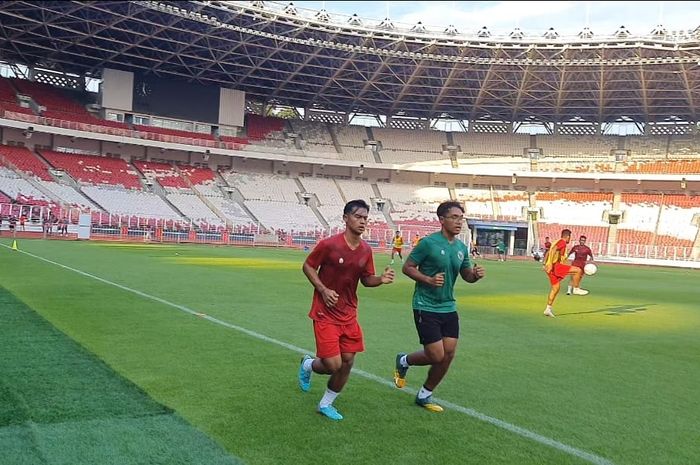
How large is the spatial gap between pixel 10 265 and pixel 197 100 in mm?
40230

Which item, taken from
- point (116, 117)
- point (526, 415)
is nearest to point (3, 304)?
point (526, 415)

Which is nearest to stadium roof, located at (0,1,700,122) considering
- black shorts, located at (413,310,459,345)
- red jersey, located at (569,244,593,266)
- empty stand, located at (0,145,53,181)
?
empty stand, located at (0,145,53,181)

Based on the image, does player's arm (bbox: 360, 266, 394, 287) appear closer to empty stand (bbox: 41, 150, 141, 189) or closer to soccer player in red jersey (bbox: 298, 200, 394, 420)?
soccer player in red jersey (bbox: 298, 200, 394, 420)

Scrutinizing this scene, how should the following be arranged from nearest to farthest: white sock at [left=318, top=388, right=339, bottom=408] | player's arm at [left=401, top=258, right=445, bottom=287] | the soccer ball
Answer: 1. white sock at [left=318, top=388, right=339, bottom=408]
2. player's arm at [left=401, top=258, right=445, bottom=287]
3. the soccer ball

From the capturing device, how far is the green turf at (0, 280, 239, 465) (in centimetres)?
452

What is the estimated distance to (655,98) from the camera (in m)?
54.8

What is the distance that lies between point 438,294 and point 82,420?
329 cm

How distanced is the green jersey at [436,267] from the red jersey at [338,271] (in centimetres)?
64

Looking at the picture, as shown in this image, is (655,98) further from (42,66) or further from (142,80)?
(42,66)

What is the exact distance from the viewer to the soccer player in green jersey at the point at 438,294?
6105 millimetres

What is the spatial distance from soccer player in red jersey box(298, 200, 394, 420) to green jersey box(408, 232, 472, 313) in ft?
1.81

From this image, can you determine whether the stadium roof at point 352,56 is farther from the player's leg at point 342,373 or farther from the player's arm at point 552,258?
the player's leg at point 342,373

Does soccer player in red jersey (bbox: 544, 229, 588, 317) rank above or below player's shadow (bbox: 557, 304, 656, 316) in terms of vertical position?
above

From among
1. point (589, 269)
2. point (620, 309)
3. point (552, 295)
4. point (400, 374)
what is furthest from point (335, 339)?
point (589, 269)
